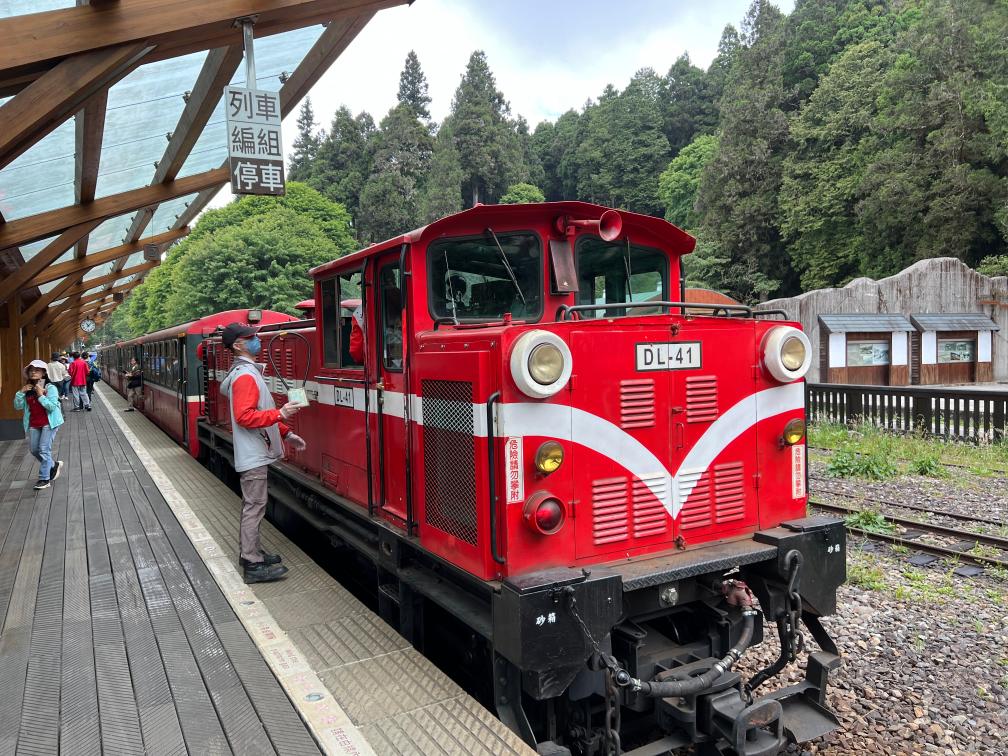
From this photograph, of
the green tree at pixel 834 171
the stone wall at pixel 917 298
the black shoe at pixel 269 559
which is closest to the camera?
the black shoe at pixel 269 559

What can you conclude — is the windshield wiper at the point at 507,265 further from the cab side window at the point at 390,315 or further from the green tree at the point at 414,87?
the green tree at the point at 414,87

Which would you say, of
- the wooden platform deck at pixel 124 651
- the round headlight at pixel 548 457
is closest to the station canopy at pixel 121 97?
the wooden platform deck at pixel 124 651

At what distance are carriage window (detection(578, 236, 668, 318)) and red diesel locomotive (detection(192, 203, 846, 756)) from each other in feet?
0.05

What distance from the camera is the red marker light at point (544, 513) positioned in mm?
3267

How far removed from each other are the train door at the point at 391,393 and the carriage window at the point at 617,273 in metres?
1.19

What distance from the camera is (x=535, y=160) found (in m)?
79.8

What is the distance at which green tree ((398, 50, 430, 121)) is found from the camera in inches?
3460

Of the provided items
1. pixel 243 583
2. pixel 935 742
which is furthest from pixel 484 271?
pixel 935 742

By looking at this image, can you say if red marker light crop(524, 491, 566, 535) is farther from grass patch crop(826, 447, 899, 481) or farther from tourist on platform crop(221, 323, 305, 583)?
grass patch crop(826, 447, 899, 481)

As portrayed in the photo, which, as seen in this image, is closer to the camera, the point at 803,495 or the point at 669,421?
the point at 669,421

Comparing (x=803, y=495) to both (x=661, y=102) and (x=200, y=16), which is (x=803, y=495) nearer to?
(x=200, y=16)

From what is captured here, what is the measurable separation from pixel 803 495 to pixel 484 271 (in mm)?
2443

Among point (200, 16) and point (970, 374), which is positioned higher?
point (200, 16)

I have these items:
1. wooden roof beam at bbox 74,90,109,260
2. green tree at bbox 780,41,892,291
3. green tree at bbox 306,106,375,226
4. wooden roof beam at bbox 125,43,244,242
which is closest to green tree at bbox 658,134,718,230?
green tree at bbox 780,41,892,291
